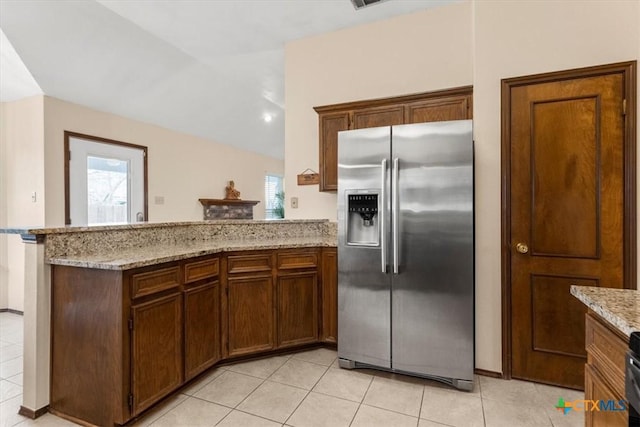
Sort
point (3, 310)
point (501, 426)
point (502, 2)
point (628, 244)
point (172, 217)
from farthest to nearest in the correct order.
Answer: point (172, 217)
point (3, 310)
point (502, 2)
point (628, 244)
point (501, 426)

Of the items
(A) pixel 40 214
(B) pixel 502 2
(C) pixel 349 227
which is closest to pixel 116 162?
(A) pixel 40 214

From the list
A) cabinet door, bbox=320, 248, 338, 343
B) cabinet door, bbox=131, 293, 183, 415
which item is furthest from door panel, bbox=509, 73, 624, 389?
cabinet door, bbox=131, 293, 183, 415

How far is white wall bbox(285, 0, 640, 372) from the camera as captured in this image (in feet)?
6.84

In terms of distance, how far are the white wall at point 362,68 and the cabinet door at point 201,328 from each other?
1.36m

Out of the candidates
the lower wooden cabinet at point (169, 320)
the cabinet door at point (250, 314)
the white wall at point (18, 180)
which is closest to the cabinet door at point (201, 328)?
the lower wooden cabinet at point (169, 320)

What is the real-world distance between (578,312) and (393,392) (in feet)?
4.44

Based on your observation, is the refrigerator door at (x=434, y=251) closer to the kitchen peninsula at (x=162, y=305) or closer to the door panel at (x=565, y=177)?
the door panel at (x=565, y=177)

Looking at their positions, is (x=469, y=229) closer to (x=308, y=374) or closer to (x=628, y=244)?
(x=628, y=244)

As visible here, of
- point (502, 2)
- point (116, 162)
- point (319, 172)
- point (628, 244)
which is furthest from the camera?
point (116, 162)

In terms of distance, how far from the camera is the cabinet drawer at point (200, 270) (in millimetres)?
2130

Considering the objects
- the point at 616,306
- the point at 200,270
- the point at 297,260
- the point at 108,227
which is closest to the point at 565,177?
the point at 616,306

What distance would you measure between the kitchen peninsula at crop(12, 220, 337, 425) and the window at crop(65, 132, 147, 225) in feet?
5.26

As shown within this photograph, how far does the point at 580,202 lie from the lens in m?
2.11

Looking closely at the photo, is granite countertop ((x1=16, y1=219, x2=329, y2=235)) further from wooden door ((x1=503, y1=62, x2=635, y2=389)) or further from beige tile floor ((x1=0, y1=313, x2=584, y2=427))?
wooden door ((x1=503, y1=62, x2=635, y2=389))
